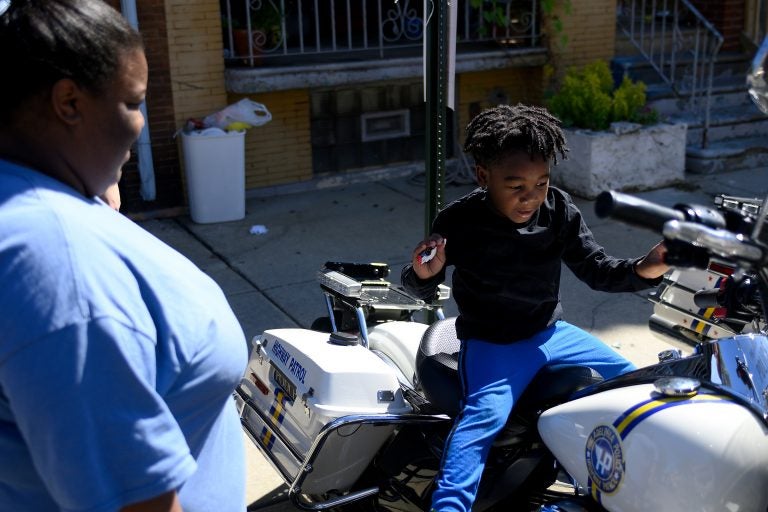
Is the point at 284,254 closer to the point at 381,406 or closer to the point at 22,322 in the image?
the point at 381,406

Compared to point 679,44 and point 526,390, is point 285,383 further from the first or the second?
point 679,44


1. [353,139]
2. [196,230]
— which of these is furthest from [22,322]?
[353,139]

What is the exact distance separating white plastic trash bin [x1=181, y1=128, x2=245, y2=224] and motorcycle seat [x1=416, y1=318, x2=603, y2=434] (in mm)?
4296

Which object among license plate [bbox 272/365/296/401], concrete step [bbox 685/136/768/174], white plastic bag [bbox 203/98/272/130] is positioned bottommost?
concrete step [bbox 685/136/768/174]

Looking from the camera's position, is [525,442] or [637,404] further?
[525,442]

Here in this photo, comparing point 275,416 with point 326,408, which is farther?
point 275,416

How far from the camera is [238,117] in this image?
709 centimetres

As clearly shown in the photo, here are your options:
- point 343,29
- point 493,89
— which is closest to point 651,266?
point 493,89

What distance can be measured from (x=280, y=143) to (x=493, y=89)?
2157mm

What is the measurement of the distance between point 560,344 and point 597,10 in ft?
21.2

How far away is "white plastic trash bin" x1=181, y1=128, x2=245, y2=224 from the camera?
695 cm

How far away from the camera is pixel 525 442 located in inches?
108

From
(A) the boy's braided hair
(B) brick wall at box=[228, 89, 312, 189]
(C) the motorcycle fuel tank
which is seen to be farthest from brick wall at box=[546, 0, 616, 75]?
(C) the motorcycle fuel tank

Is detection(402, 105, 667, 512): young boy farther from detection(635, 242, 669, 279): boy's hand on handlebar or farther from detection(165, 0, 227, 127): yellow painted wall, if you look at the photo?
detection(165, 0, 227, 127): yellow painted wall
